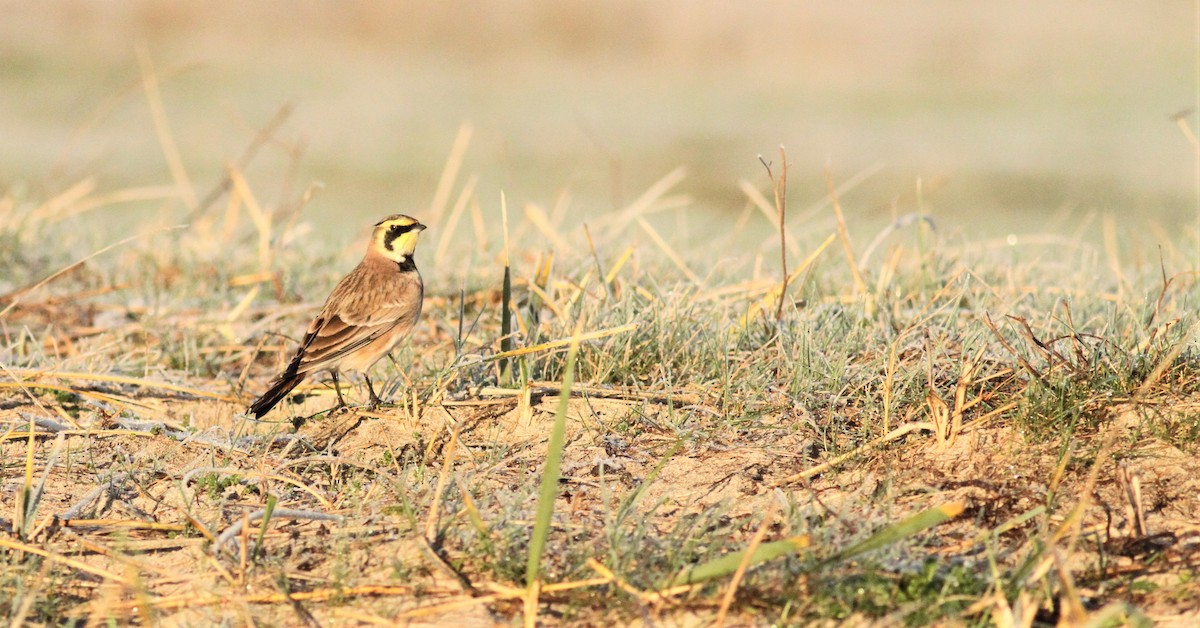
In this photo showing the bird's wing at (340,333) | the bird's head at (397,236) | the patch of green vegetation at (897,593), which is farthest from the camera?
the bird's head at (397,236)

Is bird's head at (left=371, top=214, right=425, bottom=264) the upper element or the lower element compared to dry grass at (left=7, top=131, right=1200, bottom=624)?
upper

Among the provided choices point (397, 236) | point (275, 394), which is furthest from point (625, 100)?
point (275, 394)

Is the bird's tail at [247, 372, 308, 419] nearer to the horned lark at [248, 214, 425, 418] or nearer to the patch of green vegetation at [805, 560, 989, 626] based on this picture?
the horned lark at [248, 214, 425, 418]

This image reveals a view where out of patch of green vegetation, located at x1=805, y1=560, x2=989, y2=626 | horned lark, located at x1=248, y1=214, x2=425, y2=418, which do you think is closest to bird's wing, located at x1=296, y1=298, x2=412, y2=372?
horned lark, located at x1=248, y1=214, x2=425, y2=418

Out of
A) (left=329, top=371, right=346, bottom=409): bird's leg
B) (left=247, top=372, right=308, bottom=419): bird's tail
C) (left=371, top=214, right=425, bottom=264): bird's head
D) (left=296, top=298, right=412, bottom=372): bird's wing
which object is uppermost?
(left=371, top=214, right=425, bottom=264): bird's head

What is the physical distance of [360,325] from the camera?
4664mm

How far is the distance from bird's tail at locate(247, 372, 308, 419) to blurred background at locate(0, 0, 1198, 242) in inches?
134

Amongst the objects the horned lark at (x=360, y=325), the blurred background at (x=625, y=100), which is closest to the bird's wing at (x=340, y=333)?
the horned lark at (x=360, y=325)

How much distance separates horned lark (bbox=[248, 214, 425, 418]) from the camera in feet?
14.4

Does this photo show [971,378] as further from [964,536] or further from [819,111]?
[819,111]

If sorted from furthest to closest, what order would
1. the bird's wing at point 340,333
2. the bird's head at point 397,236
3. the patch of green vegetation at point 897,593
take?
1. the bird's head at point 397,236
2. the bird's wing at point 340,333
3. the patch of green vegetation at point 897,593

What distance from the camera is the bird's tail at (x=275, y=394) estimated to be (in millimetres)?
4199

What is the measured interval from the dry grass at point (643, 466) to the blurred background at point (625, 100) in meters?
3.44

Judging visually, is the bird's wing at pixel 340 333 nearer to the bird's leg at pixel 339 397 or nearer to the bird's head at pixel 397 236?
the bird's leg at pixel 339 397
